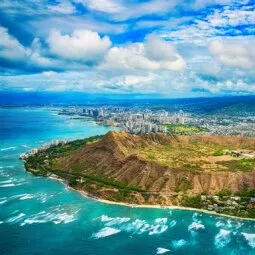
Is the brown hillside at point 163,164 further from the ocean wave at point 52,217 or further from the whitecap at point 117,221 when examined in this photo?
the ocean wave at point 52,217

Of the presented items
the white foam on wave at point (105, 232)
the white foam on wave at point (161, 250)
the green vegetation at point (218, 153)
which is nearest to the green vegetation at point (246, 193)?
the green vegetation at point (218, 153)

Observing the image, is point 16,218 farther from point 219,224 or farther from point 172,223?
point 219,224

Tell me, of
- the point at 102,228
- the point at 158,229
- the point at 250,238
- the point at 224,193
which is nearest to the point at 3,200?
the point at 102,228

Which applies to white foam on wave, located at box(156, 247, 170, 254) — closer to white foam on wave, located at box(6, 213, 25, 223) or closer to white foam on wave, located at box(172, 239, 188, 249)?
white foam on wave, located at box(172, 239, 188, 249)

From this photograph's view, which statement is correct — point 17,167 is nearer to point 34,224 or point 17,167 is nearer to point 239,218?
point 34,224

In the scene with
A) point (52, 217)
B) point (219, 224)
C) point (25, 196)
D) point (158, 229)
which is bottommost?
point (219, 224)

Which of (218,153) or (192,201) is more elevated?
(218,153)

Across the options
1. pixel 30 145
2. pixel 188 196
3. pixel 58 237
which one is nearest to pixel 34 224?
pixel 58 237

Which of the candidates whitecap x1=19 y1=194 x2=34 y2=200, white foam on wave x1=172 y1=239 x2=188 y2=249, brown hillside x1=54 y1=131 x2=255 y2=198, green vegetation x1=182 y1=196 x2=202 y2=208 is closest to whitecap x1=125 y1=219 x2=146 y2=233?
white foam on wave x1=172 y1=239 x2=188 y2=249
